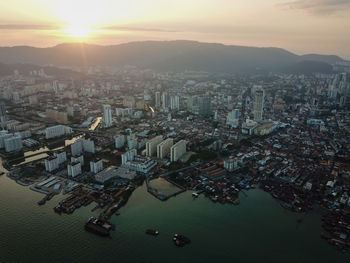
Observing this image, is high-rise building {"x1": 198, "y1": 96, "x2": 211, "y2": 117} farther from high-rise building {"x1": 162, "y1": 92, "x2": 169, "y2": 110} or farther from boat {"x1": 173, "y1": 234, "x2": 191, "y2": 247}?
boat {"x1": 173, "y1": 234, "x2": 191, "y2": 247}

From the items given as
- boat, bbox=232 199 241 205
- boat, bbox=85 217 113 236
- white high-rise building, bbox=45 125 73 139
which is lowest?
boat, bbox=232 199 241 205

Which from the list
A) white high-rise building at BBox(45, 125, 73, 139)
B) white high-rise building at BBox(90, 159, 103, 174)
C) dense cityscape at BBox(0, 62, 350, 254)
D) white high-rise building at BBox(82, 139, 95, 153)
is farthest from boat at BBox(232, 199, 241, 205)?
white high-rise building at BBox(45, 125, 73, 139)

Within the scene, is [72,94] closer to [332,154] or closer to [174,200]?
[174,200]

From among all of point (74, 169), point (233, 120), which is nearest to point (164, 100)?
point (233, 120)

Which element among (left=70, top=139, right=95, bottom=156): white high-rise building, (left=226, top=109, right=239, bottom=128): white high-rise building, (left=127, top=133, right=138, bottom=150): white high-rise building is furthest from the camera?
(left=226, top=109, right=239, bottom=128): white high-rise building

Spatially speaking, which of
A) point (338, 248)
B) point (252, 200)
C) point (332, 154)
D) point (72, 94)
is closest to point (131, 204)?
point (252, 200)

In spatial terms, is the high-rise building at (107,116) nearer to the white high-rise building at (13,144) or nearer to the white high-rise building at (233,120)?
the white high-rise building at (13,144)
